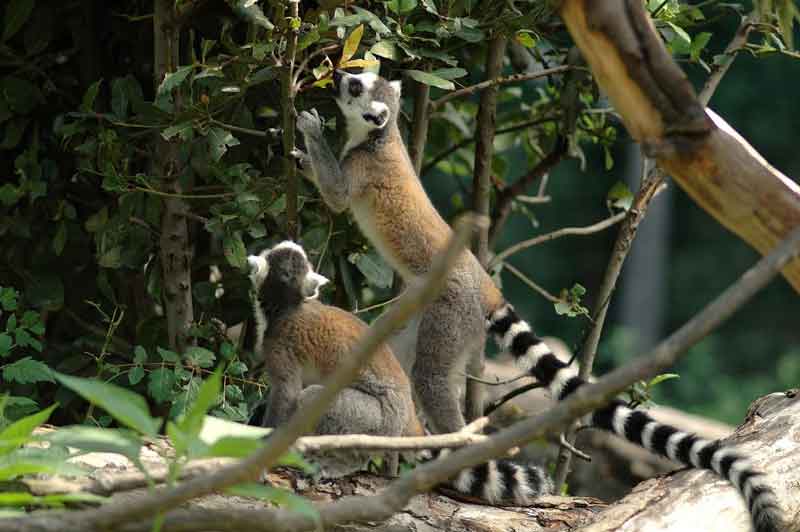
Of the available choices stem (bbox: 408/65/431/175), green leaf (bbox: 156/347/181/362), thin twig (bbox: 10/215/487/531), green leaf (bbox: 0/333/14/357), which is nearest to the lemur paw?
stem (bbox: 408/65/431/175)

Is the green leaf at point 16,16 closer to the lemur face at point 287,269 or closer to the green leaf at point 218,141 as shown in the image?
the green leaf at point 218,141

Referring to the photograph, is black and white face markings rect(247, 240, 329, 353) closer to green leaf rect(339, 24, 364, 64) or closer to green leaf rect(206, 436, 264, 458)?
green leaf rect(339, 24, 364, 64)

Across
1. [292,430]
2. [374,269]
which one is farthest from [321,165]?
[292,430]

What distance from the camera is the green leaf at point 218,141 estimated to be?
140 inches

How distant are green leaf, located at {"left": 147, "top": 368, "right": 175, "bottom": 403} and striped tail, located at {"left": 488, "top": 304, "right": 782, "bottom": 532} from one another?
4.01ft

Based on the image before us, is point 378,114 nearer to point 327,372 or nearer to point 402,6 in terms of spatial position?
point 402,6

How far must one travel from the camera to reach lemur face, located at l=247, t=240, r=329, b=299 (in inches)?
143

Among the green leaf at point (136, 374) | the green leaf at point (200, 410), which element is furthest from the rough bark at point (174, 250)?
the green leaf at point (200, 410)

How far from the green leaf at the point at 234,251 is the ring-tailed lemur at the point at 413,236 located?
1.27 feet

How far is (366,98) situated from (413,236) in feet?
1.77

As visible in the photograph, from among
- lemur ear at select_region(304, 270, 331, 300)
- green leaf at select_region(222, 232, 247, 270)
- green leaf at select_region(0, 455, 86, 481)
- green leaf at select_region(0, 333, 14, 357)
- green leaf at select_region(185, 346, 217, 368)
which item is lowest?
green leaf at select_region(185, 346, 217, 368)

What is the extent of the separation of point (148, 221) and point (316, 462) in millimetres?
1101

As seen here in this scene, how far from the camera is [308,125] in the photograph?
394 centimetres

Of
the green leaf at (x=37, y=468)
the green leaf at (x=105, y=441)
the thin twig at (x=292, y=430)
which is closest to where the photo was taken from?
the thin twig at (x=292, y=430)
